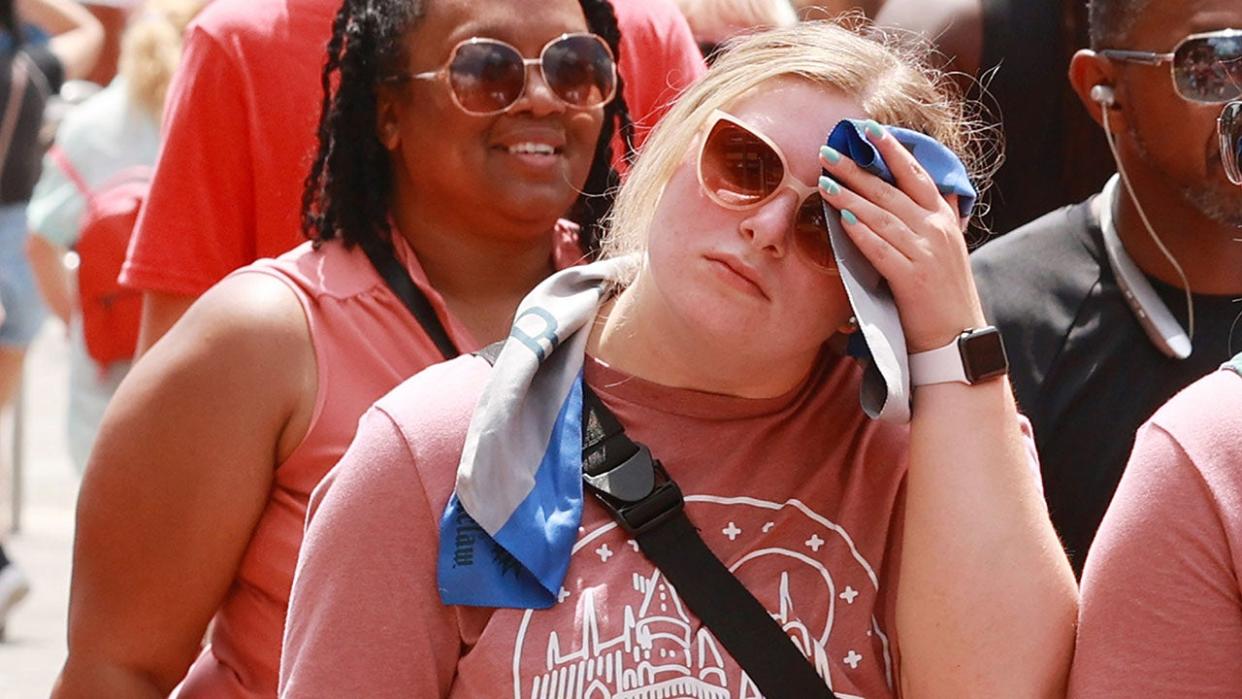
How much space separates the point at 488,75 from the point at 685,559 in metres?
1.07

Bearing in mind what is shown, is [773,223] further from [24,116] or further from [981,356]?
[24,116]

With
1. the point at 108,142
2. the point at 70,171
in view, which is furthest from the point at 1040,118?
the point at 70,171

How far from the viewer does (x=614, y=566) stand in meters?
2.35

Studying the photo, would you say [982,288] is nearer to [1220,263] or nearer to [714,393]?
[1220,263]

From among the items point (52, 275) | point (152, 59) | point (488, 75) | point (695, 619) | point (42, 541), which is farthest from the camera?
point (42, 541)

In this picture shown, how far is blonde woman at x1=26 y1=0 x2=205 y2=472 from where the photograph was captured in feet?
20.6

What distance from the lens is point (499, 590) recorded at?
2.29 metres

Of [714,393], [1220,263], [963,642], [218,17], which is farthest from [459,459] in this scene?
[218,17]

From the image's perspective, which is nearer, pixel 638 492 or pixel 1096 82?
pixel 638 492

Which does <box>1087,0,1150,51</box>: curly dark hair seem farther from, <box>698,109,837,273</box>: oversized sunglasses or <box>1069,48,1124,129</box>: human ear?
<box>698,109,837,273</box>: oversized sunglasses

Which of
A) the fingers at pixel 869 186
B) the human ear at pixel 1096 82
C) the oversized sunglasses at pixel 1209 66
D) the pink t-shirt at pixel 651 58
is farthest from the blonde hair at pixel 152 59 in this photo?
the fingers at pixel 869 186

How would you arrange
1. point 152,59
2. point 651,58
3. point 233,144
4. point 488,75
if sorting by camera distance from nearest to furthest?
point 488,75 < point 233,144 < point 651,58 < point 152,59

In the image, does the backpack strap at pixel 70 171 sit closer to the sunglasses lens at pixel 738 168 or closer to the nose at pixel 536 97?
the nose at pixel 536 97

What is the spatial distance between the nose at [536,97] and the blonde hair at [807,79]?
0.50 metres
